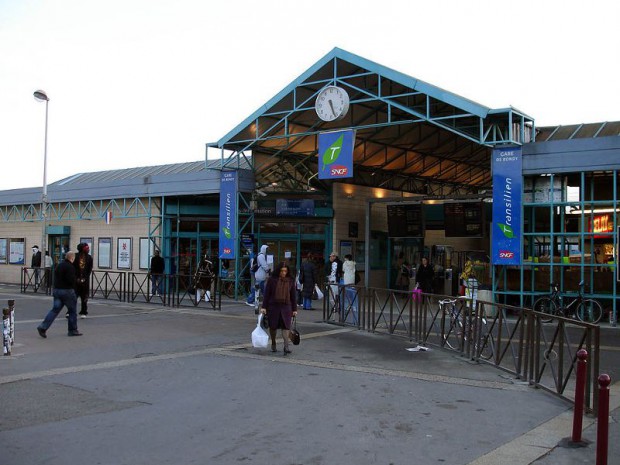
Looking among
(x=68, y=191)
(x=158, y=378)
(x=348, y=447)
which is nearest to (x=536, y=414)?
(x=348, y=447)

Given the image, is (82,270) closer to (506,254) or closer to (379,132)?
(506,254)

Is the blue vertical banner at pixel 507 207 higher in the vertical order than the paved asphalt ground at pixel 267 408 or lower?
higher

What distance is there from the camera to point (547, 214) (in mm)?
16578

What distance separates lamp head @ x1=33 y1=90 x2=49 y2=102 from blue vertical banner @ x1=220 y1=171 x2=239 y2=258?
8595 mm

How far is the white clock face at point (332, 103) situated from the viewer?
18.0 meters

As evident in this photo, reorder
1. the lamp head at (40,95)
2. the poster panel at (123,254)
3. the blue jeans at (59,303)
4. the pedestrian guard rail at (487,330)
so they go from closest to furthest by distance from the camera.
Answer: the pedestrian guard rail at (487,330) < the blue jeans at (59,303) < the lamp head at (40,95) < the poster panel at (123,254)

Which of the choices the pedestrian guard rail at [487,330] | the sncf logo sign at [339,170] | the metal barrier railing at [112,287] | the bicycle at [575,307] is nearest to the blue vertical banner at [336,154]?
the sncf logo sign at [339,170]

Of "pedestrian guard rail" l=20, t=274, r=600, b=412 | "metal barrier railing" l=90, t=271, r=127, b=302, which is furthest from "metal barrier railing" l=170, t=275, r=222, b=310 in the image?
"pedestrian guard rail" l=20, t=274, r=600, b=412

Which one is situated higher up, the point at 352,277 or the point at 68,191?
the point at 68,191

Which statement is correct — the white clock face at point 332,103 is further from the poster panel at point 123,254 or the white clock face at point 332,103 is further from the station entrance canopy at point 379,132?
the poster panel at point 123,254

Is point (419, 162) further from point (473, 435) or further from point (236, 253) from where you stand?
point (473, 435)

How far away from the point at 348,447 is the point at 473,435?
1321 mm

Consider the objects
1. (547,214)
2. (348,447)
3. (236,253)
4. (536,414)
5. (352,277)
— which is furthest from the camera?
(236,253)

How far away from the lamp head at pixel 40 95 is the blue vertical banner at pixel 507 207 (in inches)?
695
